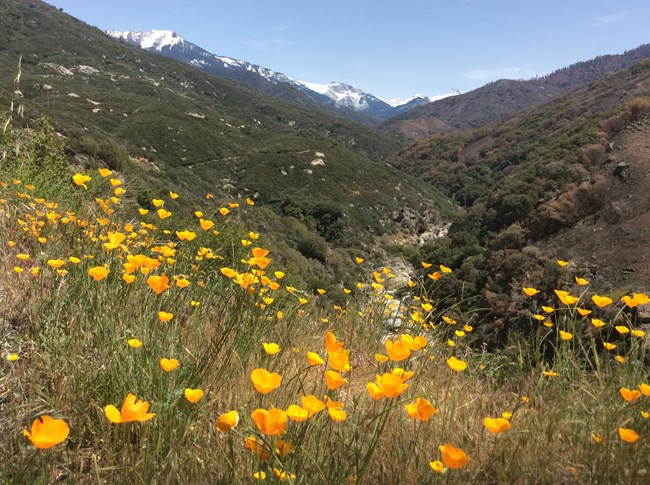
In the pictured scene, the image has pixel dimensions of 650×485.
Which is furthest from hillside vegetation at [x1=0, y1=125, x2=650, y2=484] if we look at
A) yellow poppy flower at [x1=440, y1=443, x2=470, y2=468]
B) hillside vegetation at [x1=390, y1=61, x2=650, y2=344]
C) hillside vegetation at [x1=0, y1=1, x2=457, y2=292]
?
hillside vegetation at [x1=0, y1=1, x2=457, y2=292]

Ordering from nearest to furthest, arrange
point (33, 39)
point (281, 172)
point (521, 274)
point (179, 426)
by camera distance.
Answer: point (179, 426) → point (521, 274) → point (281, 172) → point (33, 39)

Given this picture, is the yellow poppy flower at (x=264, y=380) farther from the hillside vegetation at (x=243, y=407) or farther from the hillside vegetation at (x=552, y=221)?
the hillside vegetation at (x=552, y=221)

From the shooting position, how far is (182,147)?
215 ft

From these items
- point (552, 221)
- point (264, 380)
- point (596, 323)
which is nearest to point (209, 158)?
point (552, 221)

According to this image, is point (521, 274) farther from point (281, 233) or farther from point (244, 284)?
point (281, 233)

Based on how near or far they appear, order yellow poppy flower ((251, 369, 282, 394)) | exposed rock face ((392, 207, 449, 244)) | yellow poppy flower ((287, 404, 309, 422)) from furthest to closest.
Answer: exposed rock face ((392, 207, 449, 244))
yellow poppy flower ((251, 369, 282, 394))
yellow poppy flower ((287, 404, 309, 422))

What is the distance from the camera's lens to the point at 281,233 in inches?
1622

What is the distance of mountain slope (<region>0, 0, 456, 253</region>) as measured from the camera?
4425cm

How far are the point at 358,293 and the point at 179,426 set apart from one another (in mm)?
3207

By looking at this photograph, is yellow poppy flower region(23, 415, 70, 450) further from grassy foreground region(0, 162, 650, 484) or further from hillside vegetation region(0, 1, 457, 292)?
hillside vegetation region(0, 1, 457, 292)

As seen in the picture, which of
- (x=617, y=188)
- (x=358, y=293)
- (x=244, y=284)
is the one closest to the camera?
(x=244, y=284)

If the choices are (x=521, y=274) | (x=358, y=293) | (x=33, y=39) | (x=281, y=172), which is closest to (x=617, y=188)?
(x=521, y=274)

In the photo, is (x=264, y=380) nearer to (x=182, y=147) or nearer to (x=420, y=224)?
(x=420, y=224)

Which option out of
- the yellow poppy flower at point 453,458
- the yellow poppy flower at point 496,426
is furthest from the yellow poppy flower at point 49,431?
the yellow poppy flower at point 496,426
